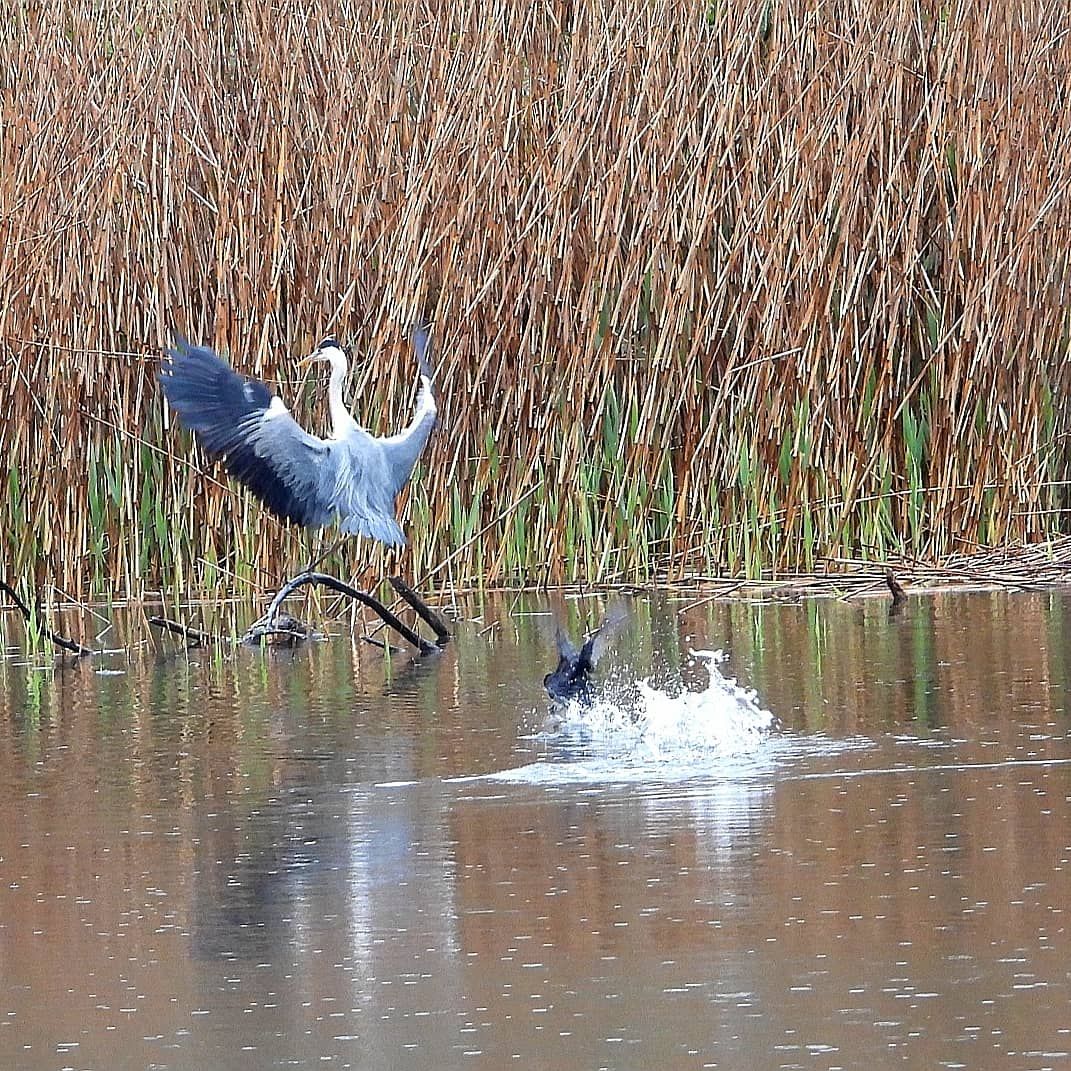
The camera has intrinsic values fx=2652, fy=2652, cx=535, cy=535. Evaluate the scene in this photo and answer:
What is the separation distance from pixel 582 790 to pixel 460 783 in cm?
25

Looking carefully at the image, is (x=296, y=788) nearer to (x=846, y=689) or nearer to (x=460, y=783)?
(x=460, y=783)

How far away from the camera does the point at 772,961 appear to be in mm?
3359

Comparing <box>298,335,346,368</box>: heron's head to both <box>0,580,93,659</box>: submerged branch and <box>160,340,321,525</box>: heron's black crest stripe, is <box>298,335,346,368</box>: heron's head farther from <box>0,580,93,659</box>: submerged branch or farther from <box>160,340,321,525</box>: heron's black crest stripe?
<box>0,580,93,659</box>: submerged branch

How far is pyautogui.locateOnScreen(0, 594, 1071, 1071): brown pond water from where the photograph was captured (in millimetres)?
3092

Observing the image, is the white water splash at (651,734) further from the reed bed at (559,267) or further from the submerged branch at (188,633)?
the reed bed at (559,267)

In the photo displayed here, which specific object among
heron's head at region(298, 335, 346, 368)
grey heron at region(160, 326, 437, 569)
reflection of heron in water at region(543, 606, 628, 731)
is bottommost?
reflection of heron in water at region(543, 606, 628, 731)

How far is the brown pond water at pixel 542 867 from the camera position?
3.09 meters

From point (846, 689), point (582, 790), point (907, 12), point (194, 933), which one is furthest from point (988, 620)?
point (194, 933)

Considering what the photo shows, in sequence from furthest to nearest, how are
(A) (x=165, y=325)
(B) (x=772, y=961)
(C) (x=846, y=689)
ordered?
(A) (x=165, y=325) → (C) (x=846, y=689) → (B) (x=772, y=961)

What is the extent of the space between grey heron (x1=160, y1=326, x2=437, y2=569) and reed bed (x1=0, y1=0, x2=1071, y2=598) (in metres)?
1.21

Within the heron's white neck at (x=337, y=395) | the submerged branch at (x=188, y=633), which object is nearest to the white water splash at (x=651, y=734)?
the heron's white neck at (x=337, y=395)

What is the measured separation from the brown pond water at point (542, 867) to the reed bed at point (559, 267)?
157 cm

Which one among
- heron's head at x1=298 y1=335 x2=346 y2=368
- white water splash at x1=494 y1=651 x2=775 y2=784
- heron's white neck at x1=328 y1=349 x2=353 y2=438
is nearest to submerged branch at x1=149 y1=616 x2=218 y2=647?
heron's white neck at x1=328 y1=349 x2=353 y2=438

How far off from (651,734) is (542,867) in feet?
4.66
